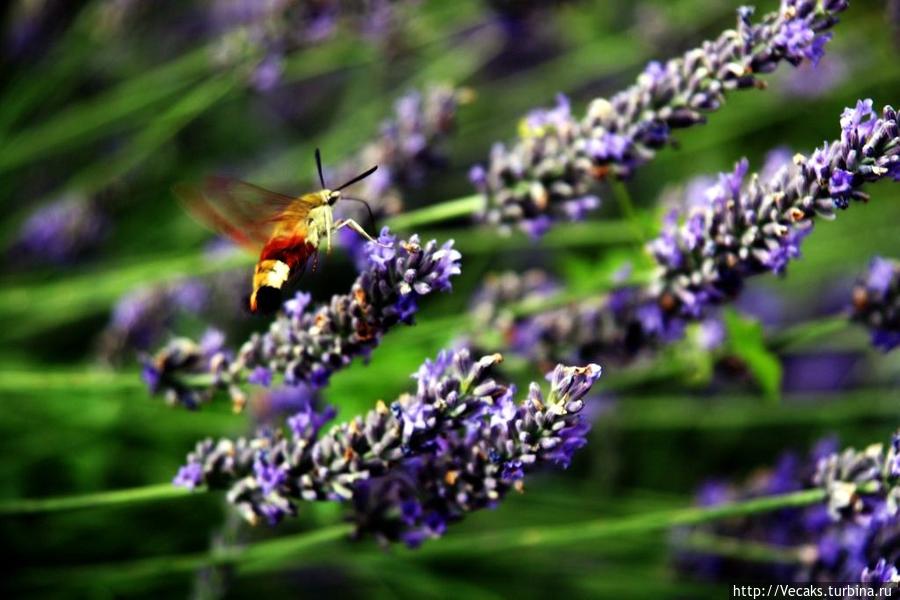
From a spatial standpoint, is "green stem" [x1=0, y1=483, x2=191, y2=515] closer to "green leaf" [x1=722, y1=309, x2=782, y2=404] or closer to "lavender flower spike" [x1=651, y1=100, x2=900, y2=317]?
"lavender flower spike" [x1=651, y1=100, x2=900, y2=317]

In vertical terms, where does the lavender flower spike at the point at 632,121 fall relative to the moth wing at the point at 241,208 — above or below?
above

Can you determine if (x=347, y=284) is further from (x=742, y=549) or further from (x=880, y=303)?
(x=880, y=303)

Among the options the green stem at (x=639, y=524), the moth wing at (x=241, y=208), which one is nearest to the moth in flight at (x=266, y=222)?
the moth wing at (x=241, y=208)

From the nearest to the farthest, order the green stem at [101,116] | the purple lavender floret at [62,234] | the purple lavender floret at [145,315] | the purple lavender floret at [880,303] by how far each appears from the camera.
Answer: the purple lavender floret at [880,303]
the purple lavender floret at [145,315]
the green stem at [101,116]
the purple lavender floret at [62,234]

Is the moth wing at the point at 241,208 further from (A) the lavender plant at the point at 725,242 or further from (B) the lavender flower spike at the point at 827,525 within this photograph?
(B) the lavender flower spike at the point at 827,525

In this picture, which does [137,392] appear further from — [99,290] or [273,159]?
[273,159]

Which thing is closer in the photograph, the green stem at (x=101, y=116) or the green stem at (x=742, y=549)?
the green stem at (x=742, y=549)
